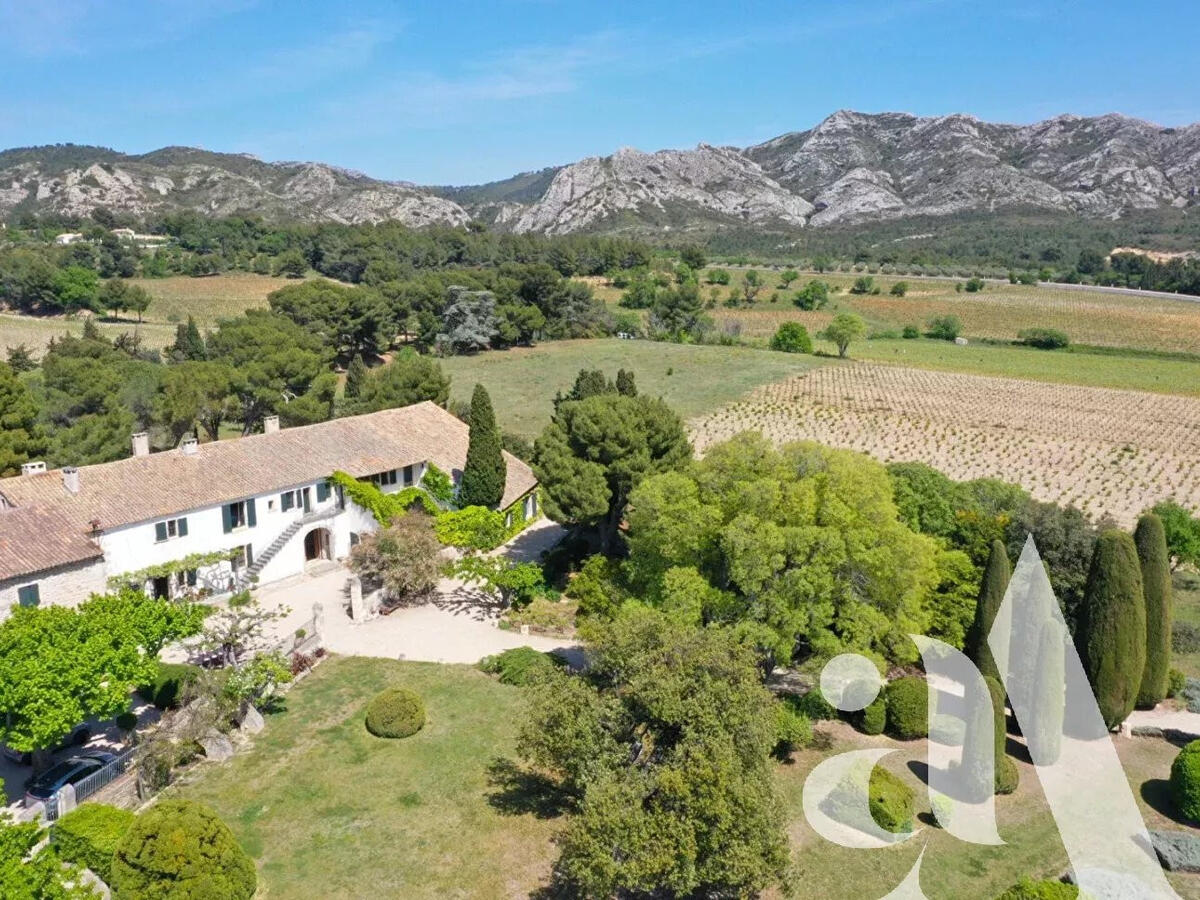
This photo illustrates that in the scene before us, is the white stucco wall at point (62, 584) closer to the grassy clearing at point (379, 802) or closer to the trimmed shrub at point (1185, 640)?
the grassy clearing at point (379, 802)

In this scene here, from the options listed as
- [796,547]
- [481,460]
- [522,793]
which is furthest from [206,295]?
[796,547]

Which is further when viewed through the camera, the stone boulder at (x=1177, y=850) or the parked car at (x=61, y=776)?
the parked car at (x=61, y=776)

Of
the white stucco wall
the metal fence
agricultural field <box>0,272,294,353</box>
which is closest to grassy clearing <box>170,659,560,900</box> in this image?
the metal fence

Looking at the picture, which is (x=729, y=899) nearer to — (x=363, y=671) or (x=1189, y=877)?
(x=1189, y=877)

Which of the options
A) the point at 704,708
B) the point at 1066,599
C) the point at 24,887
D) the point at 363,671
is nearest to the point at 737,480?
the point at 704,708

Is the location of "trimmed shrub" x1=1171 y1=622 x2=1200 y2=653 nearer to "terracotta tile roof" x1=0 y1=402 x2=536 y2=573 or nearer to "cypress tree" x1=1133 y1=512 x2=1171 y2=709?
"cypress tree" x1=1133 y1=512 x2=1171 y2=709

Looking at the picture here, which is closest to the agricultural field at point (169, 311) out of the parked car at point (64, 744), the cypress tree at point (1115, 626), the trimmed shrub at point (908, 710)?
the parked car at point (64, 744)
